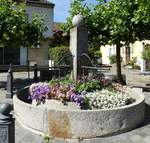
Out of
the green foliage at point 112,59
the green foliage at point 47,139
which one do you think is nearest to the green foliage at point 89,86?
the green foliage at point 47,139

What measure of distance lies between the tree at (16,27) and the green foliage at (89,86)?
16.5ft

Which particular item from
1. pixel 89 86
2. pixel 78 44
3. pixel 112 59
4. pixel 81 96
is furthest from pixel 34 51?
pixel 81 96

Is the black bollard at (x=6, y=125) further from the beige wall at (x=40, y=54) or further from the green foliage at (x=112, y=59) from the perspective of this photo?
the green foliage at (x=112, y=59)

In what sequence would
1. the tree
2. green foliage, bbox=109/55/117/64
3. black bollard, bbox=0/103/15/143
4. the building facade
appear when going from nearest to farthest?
black bollard, bbox=0/103/15/143 < the tree < the building facade < green foliage, bbox=109/55/117/64

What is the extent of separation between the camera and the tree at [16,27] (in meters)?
13.0

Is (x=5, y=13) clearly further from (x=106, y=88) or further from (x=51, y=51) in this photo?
(x=51, y=51)

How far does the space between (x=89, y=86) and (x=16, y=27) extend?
17.7ft

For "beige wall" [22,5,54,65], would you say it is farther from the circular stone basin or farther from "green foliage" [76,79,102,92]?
the circular stone basin

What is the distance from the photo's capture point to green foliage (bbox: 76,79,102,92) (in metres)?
8.64

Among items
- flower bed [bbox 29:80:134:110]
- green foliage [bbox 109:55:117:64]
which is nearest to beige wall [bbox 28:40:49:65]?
green foliage [bbox 109:55:117:64]

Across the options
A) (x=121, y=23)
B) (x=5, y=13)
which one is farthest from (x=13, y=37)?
(x=121, y=23)

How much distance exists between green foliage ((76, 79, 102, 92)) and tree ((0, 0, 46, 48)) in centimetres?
504

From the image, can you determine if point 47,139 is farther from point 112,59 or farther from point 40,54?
point 112,59

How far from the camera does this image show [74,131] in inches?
274
